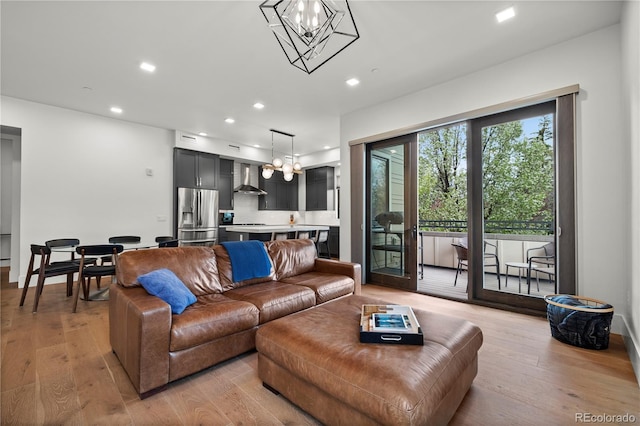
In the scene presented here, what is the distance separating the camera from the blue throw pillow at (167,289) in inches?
79.0

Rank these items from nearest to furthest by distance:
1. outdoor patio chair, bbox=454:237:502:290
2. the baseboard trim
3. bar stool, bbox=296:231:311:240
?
the baseboard trim < outdoor patio chair, bbox=454:237:502:290 < bar stool, bbox=296:231:311:240

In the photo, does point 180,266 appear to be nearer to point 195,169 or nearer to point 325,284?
point 325,284

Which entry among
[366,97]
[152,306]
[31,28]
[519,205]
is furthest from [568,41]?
[31,28]

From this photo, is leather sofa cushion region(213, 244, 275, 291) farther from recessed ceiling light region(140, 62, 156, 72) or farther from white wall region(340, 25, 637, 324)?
white wall region(340, 25, 637, 324)

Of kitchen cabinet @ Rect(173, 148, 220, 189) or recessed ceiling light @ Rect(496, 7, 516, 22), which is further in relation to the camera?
kitchen cabinet @ Rect(173, 148, 220, 189)

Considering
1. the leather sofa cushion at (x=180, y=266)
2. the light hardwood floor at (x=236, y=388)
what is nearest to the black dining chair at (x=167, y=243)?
the light hardwood floor at (x=236, y=388)

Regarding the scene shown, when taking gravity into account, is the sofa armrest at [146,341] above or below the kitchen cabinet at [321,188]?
below

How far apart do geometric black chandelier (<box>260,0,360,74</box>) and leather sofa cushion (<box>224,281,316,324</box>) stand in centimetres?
189

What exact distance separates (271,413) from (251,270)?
4.98 ft

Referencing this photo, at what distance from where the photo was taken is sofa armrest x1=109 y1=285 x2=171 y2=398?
171cm

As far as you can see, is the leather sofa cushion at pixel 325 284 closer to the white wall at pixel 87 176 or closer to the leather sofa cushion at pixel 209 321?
the leather sofa cushion at pixel 209 321

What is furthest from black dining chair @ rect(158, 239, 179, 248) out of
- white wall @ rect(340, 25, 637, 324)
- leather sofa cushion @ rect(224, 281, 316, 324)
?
white wall @ rect(340, 25, 637, 324)

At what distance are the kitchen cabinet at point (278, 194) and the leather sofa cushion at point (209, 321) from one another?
606 cm

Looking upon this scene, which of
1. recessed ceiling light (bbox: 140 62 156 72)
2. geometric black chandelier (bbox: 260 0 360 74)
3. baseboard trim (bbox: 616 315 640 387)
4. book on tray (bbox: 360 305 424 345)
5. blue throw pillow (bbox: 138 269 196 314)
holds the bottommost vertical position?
baseboard trim (bbox: 616 315 640 387)
